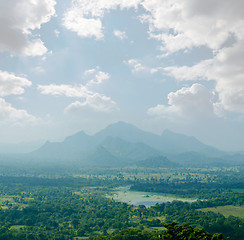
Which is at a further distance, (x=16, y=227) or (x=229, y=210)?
(x=229, y=210)

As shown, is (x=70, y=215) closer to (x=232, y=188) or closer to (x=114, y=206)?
(x=114, y=206)

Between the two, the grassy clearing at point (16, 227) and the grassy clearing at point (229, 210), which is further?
the grassy clearing at point (229, 210)

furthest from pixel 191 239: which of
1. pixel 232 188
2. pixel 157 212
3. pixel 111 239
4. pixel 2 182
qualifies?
pixel 2 182

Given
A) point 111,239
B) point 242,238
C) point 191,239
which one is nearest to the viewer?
point 191,239

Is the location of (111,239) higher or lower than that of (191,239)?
lower

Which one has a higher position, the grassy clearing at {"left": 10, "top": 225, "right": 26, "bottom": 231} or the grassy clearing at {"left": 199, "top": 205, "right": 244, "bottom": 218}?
the grassy clearing at {"left": 199, "top": 205, "right": 244, "bottom": 218}

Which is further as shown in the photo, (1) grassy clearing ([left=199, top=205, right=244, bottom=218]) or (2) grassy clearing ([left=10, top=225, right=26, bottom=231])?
(1) grassy clearing ([left=199, top=205, right=244, bottom=218])

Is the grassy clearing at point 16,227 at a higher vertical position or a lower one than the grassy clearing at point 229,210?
lower

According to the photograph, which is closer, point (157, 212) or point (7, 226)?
point (7, 226)

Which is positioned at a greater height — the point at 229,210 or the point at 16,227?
the point at 229,210

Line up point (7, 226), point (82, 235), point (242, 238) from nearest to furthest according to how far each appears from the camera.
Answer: point (242, 238) → point (82, 235) → point (7, 226)
